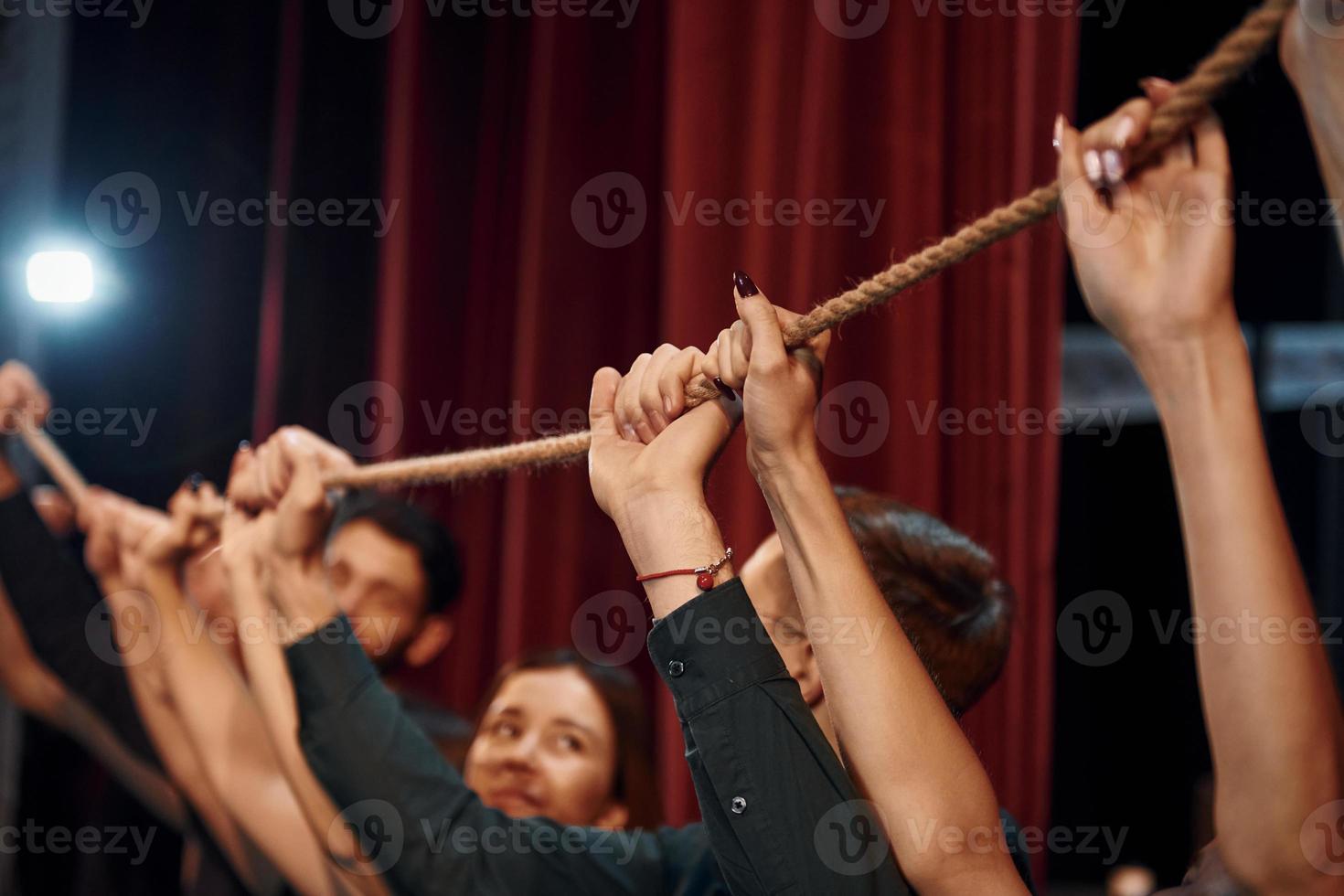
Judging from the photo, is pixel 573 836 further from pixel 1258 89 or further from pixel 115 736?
pixel 1258 89

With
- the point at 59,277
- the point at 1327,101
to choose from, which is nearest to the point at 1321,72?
the point at 1327,101

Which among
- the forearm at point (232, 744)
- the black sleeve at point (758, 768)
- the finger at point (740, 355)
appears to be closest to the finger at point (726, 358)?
the finger at point (740, 355)

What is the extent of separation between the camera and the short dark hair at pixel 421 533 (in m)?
1.45

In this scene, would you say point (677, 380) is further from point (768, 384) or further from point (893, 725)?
point (893, 725)

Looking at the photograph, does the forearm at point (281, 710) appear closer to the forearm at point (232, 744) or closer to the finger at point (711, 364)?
the forearm at point (232, 744)

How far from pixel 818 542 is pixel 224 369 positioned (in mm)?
1618

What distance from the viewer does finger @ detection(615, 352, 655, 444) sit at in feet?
2.29

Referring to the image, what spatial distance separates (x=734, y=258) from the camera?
1380mm

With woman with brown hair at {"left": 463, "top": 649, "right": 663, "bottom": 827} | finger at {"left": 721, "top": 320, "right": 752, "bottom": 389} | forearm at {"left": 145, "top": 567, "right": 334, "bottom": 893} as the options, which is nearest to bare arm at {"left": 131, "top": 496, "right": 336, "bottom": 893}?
forearm at {"left": 145, "top": 567, "right": 334, "bottom": 893}

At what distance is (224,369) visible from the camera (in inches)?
78.5

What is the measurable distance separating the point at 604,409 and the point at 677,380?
0.06m

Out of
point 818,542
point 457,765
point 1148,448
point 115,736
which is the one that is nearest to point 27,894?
point 115,736

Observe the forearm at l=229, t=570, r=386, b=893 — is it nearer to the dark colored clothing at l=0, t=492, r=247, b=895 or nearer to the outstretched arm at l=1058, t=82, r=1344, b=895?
the dark colored clothing at l=0, t=492, r=247, b=895

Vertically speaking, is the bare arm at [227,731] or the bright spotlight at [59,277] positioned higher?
the bright spotlight at [59,277]
